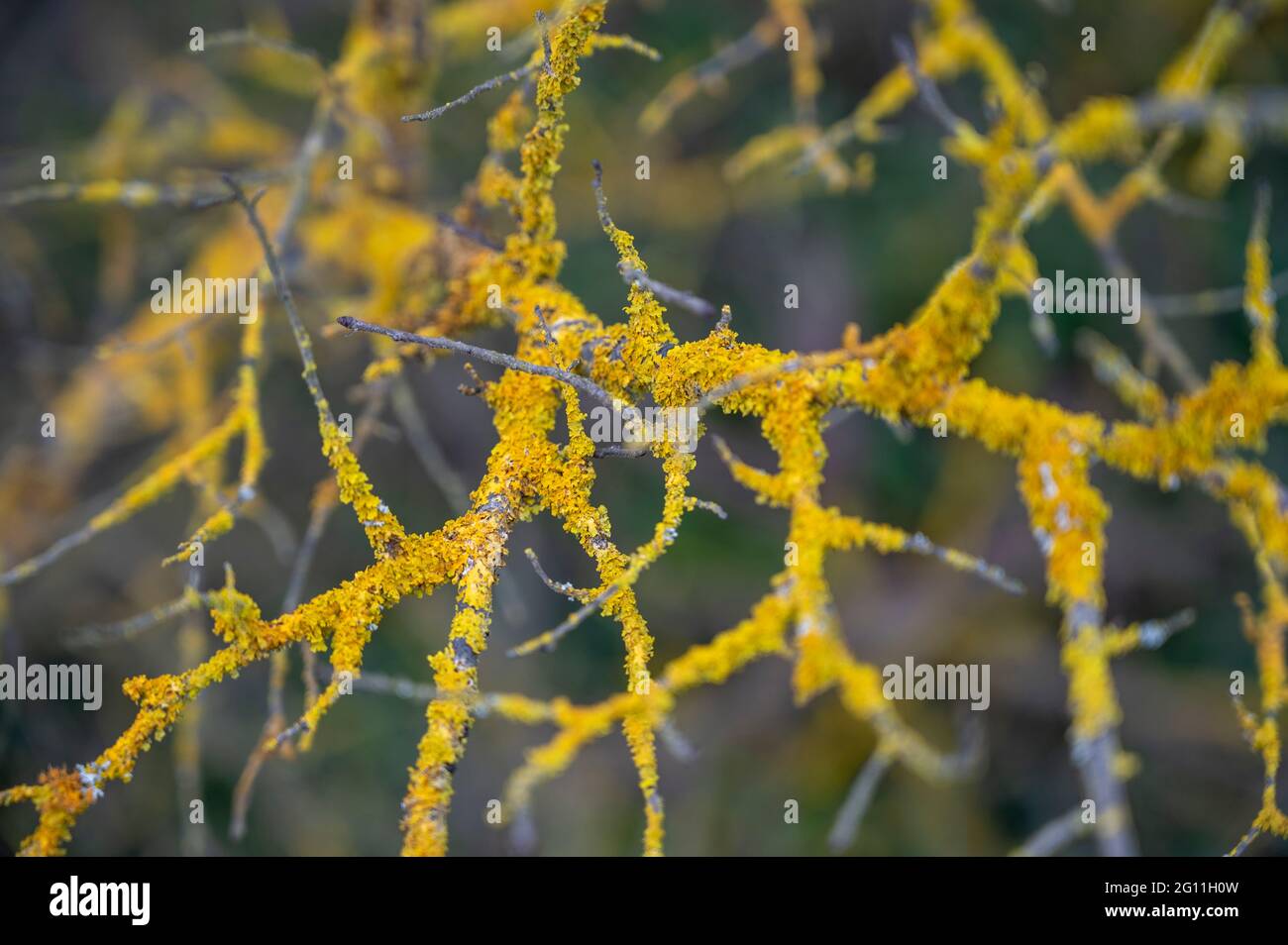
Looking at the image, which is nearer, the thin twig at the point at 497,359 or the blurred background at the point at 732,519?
the thin twig at the point at 497,359

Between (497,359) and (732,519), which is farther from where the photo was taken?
(732,519)

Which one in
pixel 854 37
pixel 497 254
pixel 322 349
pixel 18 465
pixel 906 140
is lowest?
pixel 497 254

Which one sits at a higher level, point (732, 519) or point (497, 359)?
point (732, 519)

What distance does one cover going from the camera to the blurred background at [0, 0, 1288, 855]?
2809mm

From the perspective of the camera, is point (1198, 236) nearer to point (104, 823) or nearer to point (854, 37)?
point (854, 37)

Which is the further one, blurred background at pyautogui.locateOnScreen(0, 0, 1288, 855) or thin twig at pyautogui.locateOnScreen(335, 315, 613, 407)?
blurred background at pyautogui.locateOnScreen(0, 0, 1288, 855)

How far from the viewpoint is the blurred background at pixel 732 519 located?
281 centimetres

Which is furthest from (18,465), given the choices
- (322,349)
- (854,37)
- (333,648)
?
(854,37)

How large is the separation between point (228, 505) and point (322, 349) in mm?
1507

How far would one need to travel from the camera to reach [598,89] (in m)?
2.94

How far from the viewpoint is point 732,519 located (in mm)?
3158
